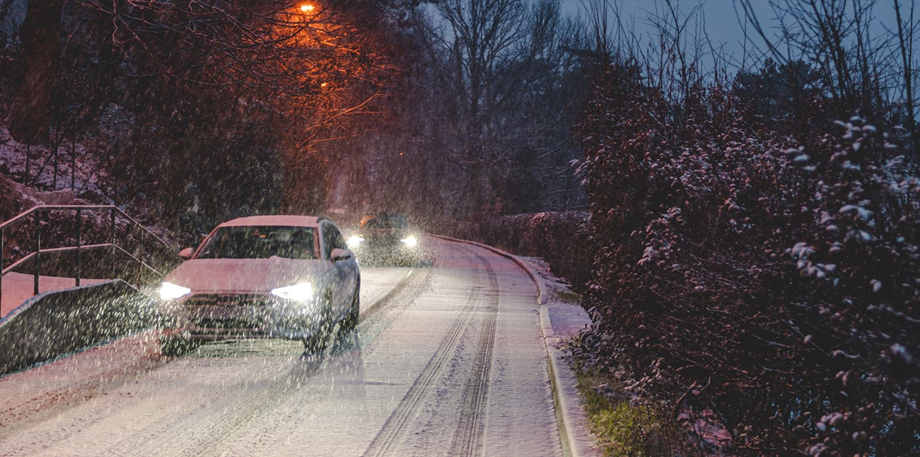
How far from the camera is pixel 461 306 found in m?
13.6

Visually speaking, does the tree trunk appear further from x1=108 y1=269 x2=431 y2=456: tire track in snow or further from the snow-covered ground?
x1=108 y1=269 x2=431 y2=456: tire track in snow

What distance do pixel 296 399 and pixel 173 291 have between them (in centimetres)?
257

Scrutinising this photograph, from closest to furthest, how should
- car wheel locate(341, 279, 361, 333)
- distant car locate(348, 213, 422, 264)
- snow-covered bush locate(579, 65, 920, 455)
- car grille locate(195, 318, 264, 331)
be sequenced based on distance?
snow-covered bush locate(579, 65, 920, 455)
car grille locate(195, 318, 264, 331)
car wheel locate(341, 279, 361, 333)
distant car locate(348, 213, 422, 264)

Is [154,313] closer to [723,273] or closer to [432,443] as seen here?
[432,443]

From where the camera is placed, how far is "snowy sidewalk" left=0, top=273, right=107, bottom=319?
350 inches

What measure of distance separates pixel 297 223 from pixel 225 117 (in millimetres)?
11107

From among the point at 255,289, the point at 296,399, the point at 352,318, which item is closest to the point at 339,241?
the point at 352,318

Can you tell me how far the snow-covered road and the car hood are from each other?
92 centimetres

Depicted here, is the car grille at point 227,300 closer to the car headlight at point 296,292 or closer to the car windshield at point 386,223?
the car headlight at point 296,292

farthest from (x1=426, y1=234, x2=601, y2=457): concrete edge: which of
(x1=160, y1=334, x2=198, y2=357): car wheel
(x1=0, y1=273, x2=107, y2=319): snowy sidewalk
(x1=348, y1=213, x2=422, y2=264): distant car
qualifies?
(x1=348, y1=213, x2=422, y2=264): distant car

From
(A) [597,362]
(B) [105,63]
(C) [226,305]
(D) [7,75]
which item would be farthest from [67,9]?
(A) [597,362]

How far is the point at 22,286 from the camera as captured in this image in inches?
390

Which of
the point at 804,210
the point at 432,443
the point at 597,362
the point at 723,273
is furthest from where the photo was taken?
the point at 597,362

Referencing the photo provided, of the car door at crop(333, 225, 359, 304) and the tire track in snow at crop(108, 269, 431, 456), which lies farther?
the car door at crop(333, 225, 359, 304)
